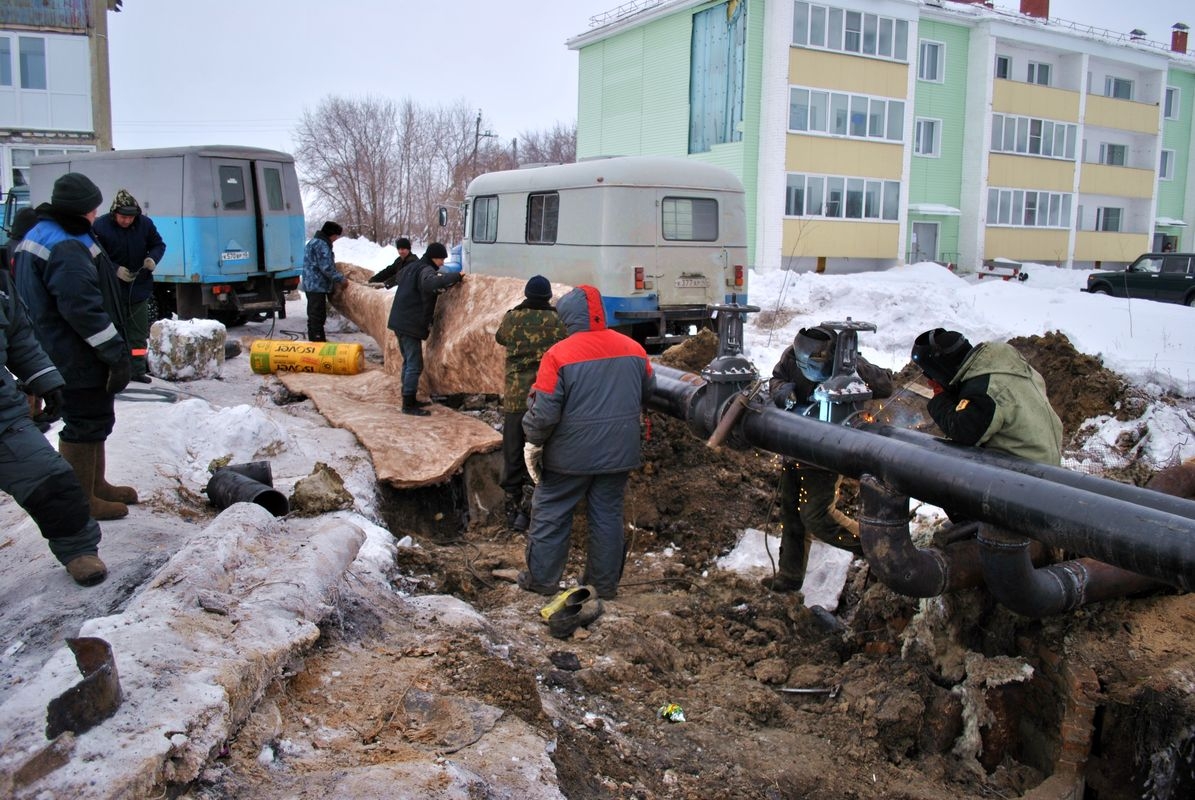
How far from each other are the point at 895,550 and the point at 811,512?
1.57 meters

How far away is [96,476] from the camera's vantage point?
545cm

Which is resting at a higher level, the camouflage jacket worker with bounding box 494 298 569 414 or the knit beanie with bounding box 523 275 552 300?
the knit beanie with bounding box 523 275 552 300

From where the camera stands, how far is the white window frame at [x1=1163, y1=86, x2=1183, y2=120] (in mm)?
36844

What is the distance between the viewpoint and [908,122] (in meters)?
28.2

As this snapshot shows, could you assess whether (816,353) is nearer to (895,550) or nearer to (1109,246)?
(895,550)

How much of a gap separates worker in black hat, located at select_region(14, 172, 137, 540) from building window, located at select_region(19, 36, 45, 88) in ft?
83.7

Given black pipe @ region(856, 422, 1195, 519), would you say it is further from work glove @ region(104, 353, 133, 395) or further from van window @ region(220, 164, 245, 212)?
van window @ region(220, 164, 245, 212)

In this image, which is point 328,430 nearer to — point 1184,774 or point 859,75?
point 1184,774

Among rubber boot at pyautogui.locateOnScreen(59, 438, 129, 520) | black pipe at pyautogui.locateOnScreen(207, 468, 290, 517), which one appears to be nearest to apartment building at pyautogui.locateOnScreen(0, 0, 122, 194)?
black pipe at pyautogui.locateOnScreen(207, 468, 290, 517)

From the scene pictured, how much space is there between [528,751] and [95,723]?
1336 millimetres

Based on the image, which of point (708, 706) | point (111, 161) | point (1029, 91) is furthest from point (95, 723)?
point (1029, 91)

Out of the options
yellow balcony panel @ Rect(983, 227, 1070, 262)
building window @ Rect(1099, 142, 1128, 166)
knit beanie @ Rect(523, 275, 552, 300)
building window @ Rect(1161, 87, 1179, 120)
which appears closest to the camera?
knit beanie @ Rect(523, 275, 552, 300)

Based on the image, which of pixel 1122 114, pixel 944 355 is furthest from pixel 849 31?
pixel 944 355

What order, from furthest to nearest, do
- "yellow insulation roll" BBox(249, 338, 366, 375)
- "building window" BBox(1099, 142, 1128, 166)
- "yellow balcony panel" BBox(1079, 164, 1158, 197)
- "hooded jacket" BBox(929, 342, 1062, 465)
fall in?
"building window" BBox(1099, 142, 1128, 166), "yellow balcony panel" BBox(1079, 164, 1158, 197), "yellow insulation roll" BBox(249, 338, 366, 375), "hooded jacket" BBox(929, 342, 1062, 465)
